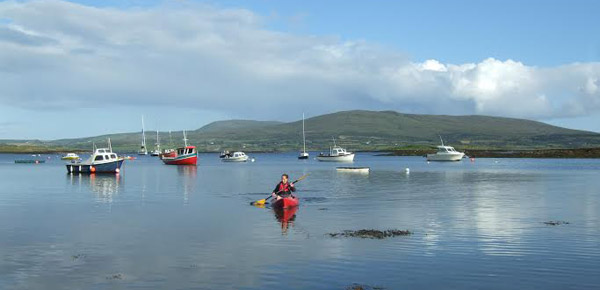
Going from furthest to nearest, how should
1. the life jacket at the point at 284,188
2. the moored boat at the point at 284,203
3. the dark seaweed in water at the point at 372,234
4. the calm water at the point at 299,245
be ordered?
the life jacket at the point at 284,188 < the moored boat at the point at 284,203 < the dark seaweed in water at the point at 372,234 < the calm water at the point at 299,245

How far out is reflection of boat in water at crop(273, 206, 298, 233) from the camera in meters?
33.3

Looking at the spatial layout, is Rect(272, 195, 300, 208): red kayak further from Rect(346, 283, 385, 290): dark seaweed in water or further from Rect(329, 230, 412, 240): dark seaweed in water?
Rect(346, 283, 385, 290): dark seaweed in water

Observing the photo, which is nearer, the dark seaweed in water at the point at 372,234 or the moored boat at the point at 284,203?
the dark seaweed in water at the point at 372,234

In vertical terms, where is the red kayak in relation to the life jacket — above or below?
below

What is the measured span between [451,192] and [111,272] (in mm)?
41674

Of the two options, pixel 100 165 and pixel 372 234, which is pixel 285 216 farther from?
pixel 100 165

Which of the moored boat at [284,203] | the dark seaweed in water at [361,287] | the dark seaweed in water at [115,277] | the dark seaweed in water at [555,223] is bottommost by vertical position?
the dark seaweed in water at [555,223]

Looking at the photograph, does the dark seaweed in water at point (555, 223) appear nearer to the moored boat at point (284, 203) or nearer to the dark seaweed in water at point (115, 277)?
the moored boat at point (284, 203)

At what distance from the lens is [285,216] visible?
124ft

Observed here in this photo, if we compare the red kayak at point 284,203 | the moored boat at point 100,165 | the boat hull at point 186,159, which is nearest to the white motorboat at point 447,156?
the boat hull at point 186,159

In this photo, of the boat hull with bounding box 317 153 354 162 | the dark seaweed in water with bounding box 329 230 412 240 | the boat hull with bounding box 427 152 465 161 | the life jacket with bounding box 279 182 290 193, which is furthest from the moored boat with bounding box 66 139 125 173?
the boat hull with bounding box 427 152 465 161

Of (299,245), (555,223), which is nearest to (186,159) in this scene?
(555,223)

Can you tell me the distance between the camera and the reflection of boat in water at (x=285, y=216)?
Answer: 3331 cm

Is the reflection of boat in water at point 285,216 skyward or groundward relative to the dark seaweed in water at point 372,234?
groundward
